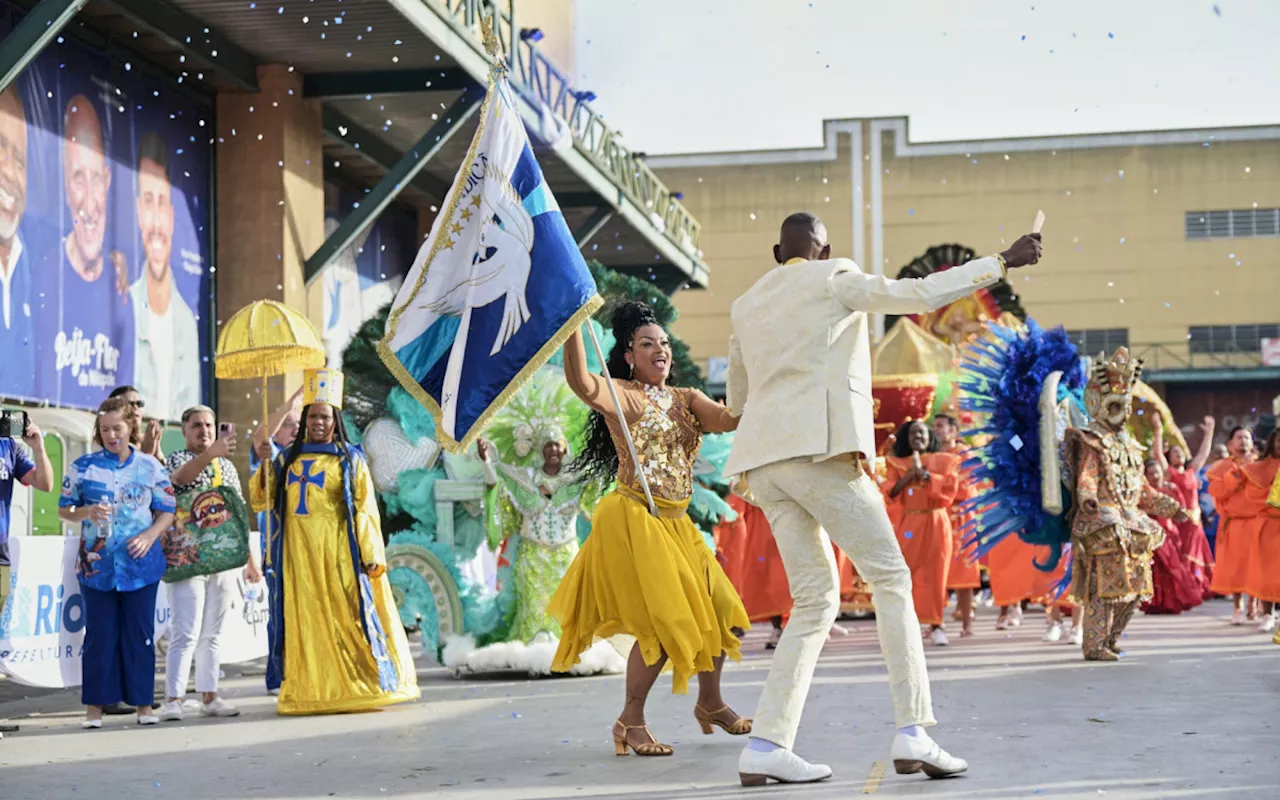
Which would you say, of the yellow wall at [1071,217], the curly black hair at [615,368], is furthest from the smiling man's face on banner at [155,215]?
the yellow wall at [1071,217]

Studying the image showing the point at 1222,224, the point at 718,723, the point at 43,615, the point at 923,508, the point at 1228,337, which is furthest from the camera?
the point at 1222,224

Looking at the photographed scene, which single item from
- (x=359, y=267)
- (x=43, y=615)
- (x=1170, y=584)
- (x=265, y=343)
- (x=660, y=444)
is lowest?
(x=1170, y=584)

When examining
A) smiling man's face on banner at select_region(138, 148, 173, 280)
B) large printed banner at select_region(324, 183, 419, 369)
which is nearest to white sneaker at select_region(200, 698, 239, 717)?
smiling man's face on banner at select_region(138, 148, 173, 280)

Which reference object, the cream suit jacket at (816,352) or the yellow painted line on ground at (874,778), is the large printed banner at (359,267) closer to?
→ the cream suit jacket at (816,352)

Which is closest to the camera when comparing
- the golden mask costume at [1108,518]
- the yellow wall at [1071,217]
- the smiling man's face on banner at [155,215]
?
the golden mask costume at [1108,518]

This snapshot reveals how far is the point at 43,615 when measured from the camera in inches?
385

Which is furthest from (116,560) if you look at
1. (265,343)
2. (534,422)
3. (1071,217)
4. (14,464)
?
(1071,217)

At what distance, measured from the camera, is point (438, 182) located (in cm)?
2217

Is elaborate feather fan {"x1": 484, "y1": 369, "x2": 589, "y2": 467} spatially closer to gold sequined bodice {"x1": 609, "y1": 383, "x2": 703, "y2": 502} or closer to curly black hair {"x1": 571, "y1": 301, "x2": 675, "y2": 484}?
curly black hair {"x1": 571, "y1": 301, "x2": 675, "y2": 484}

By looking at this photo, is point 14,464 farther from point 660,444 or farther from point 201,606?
point 660,444

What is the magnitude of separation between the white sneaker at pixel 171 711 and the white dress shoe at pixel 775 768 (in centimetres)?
442

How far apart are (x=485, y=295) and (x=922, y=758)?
2613mm

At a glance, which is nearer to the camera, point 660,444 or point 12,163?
point 660,444

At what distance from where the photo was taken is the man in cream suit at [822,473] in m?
5.98
